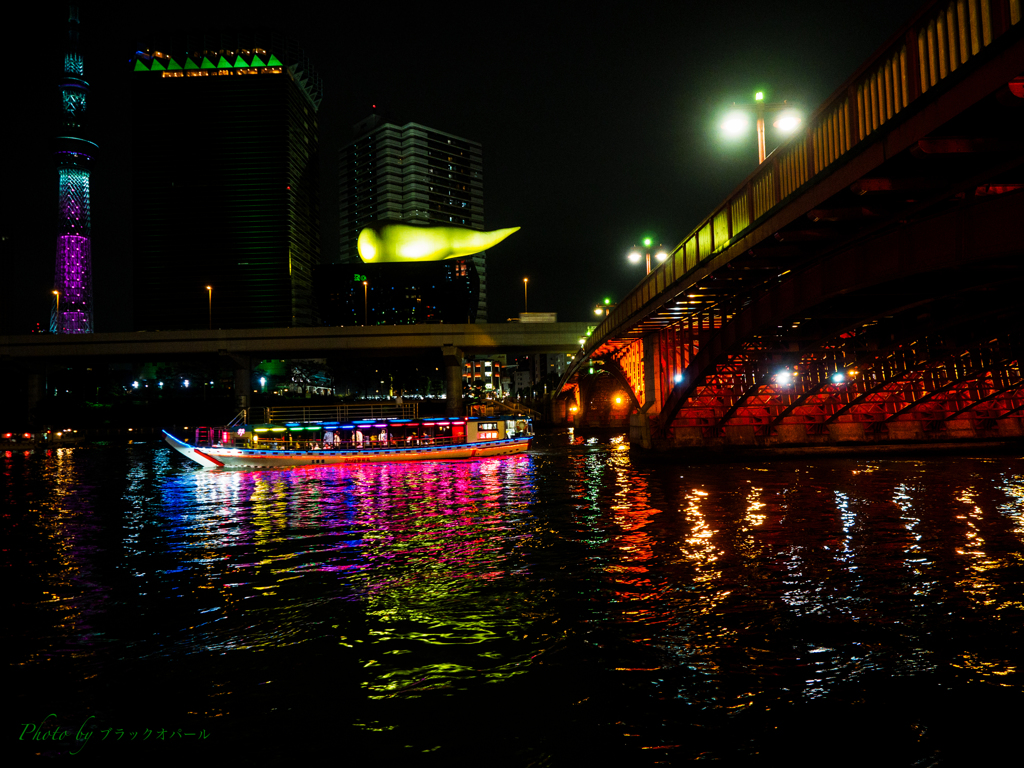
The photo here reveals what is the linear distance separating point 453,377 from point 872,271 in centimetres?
7316

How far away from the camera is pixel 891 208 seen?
14906 millimetres

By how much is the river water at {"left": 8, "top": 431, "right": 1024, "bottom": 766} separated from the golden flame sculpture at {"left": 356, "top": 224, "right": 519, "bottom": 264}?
128 m

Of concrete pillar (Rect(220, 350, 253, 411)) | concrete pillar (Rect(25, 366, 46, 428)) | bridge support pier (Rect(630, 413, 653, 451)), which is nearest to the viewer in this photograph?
bridge support pier (Rect(630, 413, 653, 451))

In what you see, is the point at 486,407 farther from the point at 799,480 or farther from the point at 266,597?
the point at 266,597

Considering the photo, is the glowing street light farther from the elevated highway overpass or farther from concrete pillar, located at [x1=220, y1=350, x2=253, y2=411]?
concrete pillar, located at [x1=220, y1=350, x2=253, y2=411]

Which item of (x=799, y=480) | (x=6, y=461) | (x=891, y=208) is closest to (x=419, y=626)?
(x=891, y=208)

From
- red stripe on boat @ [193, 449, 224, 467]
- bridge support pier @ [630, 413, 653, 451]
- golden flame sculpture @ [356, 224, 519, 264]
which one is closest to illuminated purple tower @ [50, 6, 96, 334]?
golden flame sculpture @ [356, 224, 519, 264]

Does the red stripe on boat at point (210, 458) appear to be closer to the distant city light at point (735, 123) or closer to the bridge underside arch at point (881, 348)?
the bridge underside arch at point (881, 348)

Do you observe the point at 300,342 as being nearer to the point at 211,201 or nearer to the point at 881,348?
the point at 881,348

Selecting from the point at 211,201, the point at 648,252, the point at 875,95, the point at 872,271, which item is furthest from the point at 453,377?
the point at 211,201

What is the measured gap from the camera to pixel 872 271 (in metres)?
16.0

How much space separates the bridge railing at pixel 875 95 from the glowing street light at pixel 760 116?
6.16 feet

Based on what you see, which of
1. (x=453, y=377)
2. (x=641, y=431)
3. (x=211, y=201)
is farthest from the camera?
(x=211, y=201)

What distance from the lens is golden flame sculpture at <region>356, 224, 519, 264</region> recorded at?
477 ft
